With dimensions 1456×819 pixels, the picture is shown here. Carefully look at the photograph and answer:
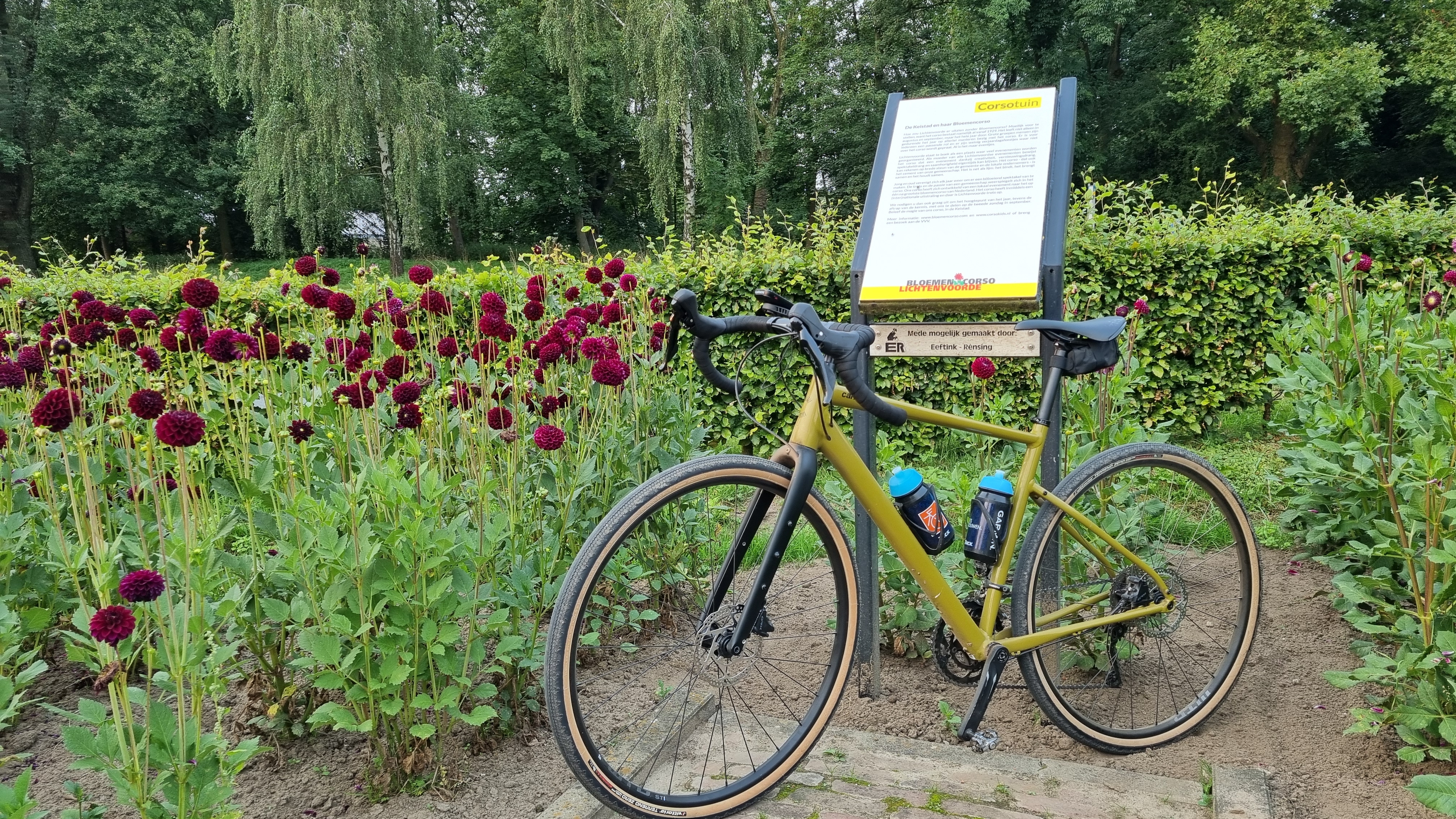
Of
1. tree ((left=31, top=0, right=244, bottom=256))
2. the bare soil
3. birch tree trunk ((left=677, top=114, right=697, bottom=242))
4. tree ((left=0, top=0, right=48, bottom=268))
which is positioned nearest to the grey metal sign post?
the bare soil

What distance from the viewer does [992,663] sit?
2193 millimetres

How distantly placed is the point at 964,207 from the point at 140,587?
90.1 inches

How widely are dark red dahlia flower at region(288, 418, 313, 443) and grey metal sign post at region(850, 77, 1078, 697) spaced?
1.46 m

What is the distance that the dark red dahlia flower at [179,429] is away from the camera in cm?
161

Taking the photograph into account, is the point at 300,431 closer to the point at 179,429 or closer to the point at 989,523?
the point at 179,429

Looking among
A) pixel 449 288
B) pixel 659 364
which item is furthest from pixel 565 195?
pixel 659 364

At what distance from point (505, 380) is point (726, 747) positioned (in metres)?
1.40

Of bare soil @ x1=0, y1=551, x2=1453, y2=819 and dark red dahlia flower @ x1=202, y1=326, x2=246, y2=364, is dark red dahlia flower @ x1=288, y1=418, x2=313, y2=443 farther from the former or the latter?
bare soil @ x1=0, y1=551, x2=1453, y2=819

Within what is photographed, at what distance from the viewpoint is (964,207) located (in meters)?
2.66

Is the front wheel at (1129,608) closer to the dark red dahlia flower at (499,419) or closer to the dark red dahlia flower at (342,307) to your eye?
the dark red dahlia flower at (499,419)

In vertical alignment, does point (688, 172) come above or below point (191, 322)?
above

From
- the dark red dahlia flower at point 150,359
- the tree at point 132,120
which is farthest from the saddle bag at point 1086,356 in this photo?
the tree at point 132,120

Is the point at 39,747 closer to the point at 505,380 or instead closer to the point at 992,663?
the point at 505,380

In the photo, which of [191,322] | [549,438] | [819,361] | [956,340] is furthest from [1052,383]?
[191,322]
